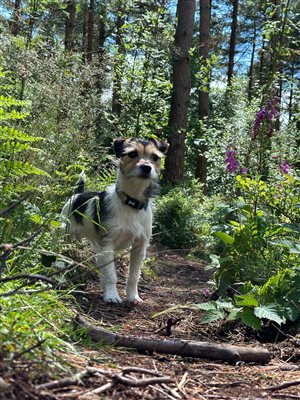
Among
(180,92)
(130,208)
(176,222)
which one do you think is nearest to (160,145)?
(130,208)

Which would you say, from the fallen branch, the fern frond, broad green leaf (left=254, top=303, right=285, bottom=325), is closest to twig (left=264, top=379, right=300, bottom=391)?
the fallen branch

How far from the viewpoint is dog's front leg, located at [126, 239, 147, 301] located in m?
4.70

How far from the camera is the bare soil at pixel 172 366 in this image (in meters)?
1.66

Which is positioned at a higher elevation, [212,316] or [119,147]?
[119,147]

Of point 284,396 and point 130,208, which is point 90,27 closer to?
point 130,208

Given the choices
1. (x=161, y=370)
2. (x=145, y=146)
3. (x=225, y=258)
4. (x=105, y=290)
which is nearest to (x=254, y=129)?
(x=145, y=146)

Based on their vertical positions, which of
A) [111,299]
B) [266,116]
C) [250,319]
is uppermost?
[266,116]

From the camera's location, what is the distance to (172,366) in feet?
8.50

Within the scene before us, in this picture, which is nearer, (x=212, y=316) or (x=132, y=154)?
(x=212, y=316)

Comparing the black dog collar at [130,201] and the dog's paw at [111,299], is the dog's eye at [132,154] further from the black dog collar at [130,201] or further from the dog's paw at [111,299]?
the dog's paw at [111,299]

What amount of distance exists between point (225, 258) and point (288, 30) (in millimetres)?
4616

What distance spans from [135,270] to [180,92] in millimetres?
8632

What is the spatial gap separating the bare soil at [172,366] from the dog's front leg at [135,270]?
154 millimetres

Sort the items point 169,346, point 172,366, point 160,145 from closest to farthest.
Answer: point 172,366
point 169,346
point 160,145
